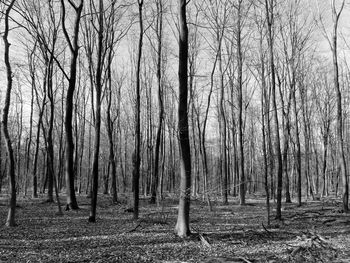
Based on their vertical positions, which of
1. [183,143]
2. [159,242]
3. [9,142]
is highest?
[9,142]

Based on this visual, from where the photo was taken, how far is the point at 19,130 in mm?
31000

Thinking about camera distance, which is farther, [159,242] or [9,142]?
[9,142]

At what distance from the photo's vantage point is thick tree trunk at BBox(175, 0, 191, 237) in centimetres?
814

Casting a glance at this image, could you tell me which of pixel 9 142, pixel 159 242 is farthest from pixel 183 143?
pixel 9 142

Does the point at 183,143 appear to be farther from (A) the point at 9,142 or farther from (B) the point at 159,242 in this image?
(A) the point at 9,142

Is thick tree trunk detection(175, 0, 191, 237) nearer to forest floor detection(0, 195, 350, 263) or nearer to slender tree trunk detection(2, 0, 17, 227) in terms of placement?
forest floor detection(0, 195, 350, 263)

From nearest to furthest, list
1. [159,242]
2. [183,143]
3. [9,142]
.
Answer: [159,242], [183,143], [9,142]

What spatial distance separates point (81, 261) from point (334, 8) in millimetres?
15633

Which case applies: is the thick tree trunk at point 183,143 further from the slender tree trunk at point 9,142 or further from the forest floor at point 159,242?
the slender tree trunk at point 9,142

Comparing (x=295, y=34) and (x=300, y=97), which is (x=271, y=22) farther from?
(x=300, y=97)

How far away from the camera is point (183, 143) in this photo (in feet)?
26.9

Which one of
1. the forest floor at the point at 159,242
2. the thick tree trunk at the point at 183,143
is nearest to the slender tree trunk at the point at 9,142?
the forest floor at the point at 159,242

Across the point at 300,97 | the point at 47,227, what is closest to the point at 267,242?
the point at 47,227

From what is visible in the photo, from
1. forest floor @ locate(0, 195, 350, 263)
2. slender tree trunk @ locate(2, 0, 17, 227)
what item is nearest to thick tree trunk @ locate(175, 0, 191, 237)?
forest floor @ locate(0, 195, 350, 263)
